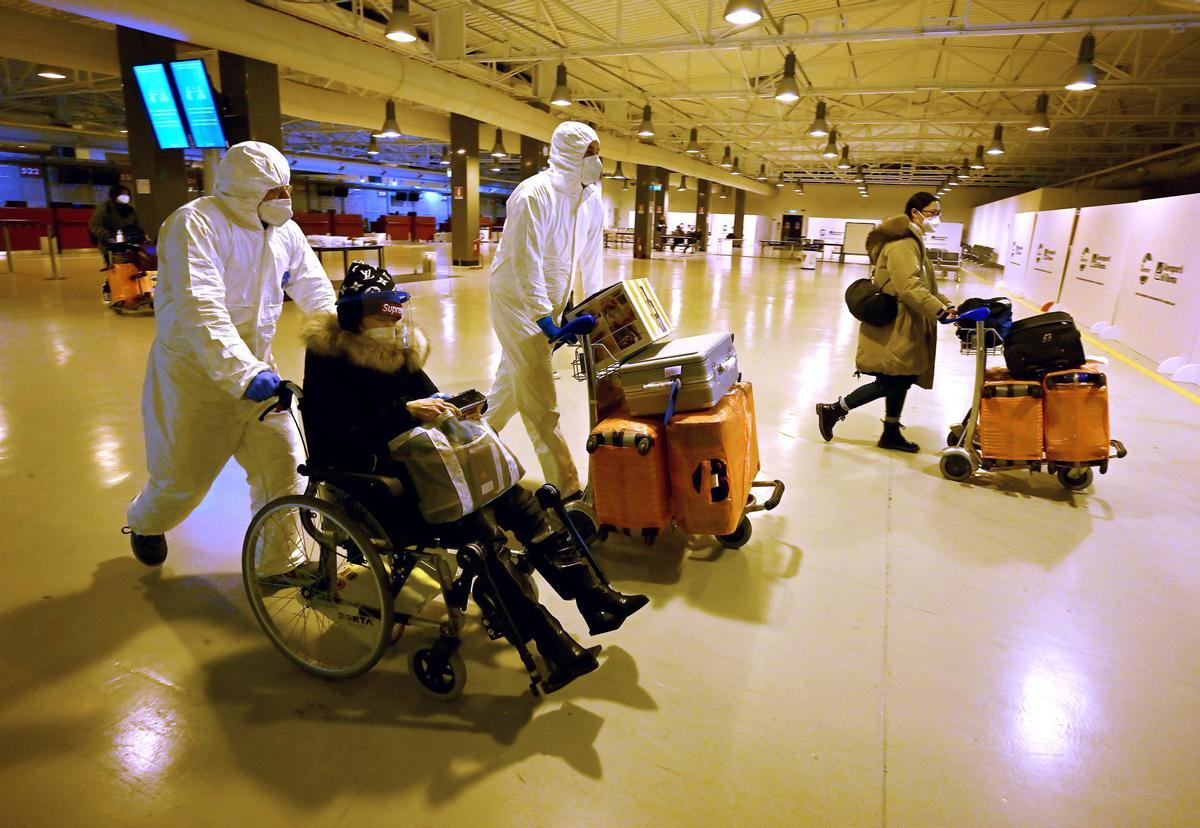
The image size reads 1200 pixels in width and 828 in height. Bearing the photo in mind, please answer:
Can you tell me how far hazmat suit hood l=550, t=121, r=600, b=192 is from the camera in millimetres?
2924

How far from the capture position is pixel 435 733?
177 centimetres

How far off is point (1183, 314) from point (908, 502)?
5586 mm

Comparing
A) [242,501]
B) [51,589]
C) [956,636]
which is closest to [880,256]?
[956,636]

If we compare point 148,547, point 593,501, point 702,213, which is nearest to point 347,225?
point 702,213

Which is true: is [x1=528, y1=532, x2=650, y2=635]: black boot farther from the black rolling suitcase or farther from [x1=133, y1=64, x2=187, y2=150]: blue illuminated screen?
[x1=133, y1=64, x2=187, y2=150]: blue illuminated screen

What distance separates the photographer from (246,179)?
212 cm

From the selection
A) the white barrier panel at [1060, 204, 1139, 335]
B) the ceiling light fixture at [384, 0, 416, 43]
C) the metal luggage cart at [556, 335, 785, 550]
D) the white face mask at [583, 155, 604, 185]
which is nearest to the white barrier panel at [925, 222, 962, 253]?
the white barrier panel at [1060, 204, 1139, 335]

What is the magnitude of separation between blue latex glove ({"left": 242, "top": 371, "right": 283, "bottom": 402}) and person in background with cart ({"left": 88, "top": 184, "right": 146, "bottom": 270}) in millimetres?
7939

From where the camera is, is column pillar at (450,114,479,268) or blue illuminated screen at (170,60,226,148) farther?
column pillar at (450,114,479,268)

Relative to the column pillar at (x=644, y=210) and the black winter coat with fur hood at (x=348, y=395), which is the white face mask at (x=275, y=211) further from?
the column pillar at (x=644, y=210)

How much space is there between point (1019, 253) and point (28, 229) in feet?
82.8

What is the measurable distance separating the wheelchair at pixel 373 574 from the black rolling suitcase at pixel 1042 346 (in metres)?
2.71

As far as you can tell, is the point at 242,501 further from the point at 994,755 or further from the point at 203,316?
the point at 994,755

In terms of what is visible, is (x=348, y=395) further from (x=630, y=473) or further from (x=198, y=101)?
(x=198, y=101)
